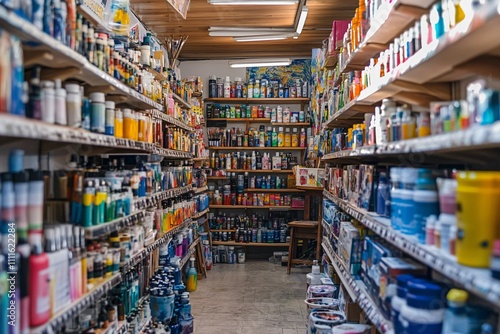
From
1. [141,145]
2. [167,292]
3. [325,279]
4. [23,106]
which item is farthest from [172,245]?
[23,106]

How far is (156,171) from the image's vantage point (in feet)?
14.2

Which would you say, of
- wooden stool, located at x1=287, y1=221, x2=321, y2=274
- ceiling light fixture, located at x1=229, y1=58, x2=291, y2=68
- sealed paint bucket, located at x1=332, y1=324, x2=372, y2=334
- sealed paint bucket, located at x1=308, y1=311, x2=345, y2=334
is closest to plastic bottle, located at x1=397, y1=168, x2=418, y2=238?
sealed paint bucket, located at x1=332, y1=324, x2=372, y2=334

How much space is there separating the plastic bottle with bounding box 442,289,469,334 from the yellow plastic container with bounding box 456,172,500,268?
18 cm

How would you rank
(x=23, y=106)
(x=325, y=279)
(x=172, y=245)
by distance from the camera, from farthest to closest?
(x=172, y=245) < (x=325, y=279) < (x=23, y=106)

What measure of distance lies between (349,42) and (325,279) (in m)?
2.46

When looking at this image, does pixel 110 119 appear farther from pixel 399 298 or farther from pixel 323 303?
pixel 323 303

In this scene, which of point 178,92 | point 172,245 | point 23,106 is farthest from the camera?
point 178,92

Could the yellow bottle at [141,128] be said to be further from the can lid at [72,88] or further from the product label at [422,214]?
the product label at [422,214]

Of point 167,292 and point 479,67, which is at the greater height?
point 479,67

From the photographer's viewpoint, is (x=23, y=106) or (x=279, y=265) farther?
(x=279, y=265)

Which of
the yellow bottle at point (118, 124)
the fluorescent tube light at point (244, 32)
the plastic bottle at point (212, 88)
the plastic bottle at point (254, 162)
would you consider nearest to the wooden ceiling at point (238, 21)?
the fluorescent tube light at point (244, 32)

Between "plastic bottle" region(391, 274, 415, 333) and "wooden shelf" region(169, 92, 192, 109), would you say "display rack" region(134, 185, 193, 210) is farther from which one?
"plastic bottle" region(391, 274, 415, 333)

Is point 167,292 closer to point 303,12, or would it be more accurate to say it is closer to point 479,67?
point 479,67

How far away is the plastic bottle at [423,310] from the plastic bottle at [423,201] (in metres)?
0.21
